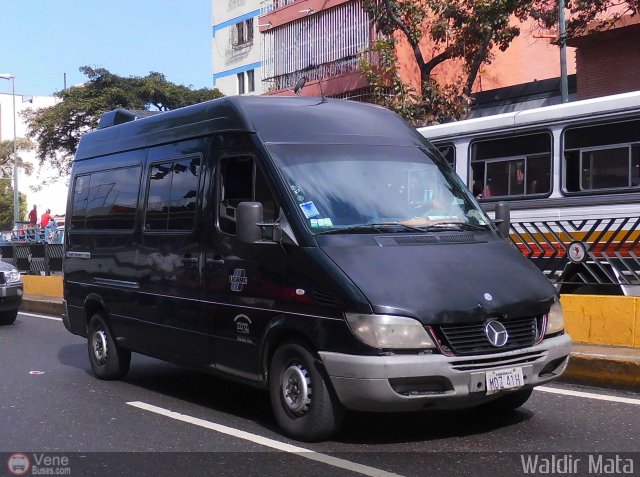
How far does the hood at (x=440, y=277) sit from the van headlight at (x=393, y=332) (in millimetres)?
49

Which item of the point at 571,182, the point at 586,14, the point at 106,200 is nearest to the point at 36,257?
the point at 106,200

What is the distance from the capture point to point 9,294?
14.8m

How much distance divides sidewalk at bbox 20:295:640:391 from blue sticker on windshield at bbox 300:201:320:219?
3.45 m

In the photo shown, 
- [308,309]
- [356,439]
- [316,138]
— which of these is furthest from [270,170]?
[356,439]

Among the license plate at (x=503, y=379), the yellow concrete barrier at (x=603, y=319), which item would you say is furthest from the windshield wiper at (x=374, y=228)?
the yellow concrete barrier at (x=603, y=319)

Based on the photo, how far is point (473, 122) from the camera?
43.4ft

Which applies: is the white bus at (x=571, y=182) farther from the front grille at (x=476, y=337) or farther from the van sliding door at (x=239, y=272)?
the van sliding door at (x=239, y=272)

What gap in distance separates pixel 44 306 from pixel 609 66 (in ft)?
45.6

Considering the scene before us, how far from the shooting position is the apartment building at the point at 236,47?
124ft

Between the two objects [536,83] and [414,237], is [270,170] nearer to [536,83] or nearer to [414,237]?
[414,237]

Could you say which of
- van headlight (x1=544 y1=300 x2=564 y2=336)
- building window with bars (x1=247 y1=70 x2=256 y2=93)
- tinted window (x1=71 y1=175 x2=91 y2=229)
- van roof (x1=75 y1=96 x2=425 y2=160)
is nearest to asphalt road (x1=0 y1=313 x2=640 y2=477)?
van headlight (x1=544 y1=300 x2=564 y2=336)

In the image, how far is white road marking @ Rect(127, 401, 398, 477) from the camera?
5.55m

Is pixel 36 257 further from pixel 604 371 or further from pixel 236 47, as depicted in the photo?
pixel 236 47

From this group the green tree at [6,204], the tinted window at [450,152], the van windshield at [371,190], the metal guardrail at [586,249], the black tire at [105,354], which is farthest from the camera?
the green tree at [6,204]
